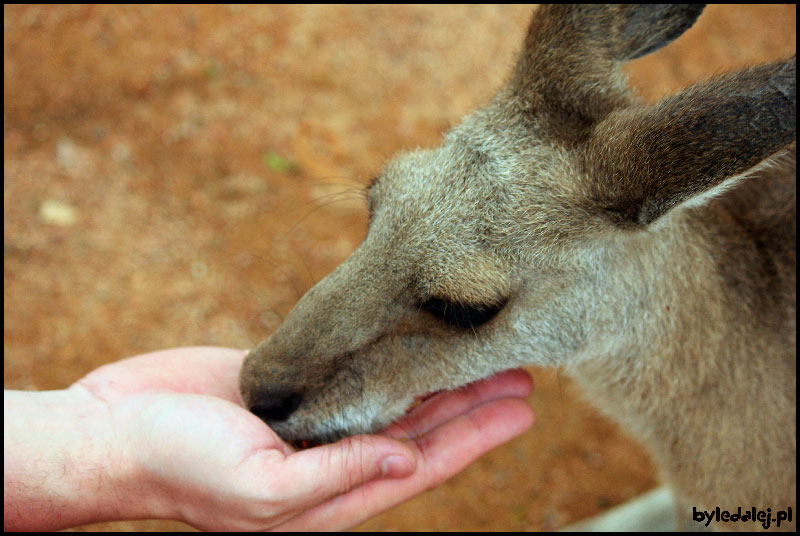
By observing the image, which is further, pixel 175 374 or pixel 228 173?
pixel 228 173

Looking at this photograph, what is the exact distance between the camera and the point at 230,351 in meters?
2.83

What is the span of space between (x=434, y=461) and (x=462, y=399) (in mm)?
313

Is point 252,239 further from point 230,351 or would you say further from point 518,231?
point 518,231

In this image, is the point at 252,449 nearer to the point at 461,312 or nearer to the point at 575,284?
the point at 461,312

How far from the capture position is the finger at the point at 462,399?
2742 mm

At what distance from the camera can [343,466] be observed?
86.0 inches

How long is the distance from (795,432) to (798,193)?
918 millimetres

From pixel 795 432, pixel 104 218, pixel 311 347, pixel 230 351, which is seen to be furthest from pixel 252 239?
pixel 795 432

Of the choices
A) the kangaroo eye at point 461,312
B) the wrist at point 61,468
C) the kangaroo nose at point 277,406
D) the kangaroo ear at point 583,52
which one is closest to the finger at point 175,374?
the wrist at point 61,468

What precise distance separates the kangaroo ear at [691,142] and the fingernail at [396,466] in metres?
1.03

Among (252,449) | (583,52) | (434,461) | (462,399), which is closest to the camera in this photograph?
(252,449)

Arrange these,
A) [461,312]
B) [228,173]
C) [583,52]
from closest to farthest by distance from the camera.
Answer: [461,312], [583,52], [228,173]

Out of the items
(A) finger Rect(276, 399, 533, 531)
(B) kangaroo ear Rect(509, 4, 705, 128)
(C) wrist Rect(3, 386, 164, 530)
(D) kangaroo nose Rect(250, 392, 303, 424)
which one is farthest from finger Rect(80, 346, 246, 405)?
(B) kangaroo ear Rect(509, 4, 705, 128)

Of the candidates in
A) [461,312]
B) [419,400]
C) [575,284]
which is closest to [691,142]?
[575,284]
